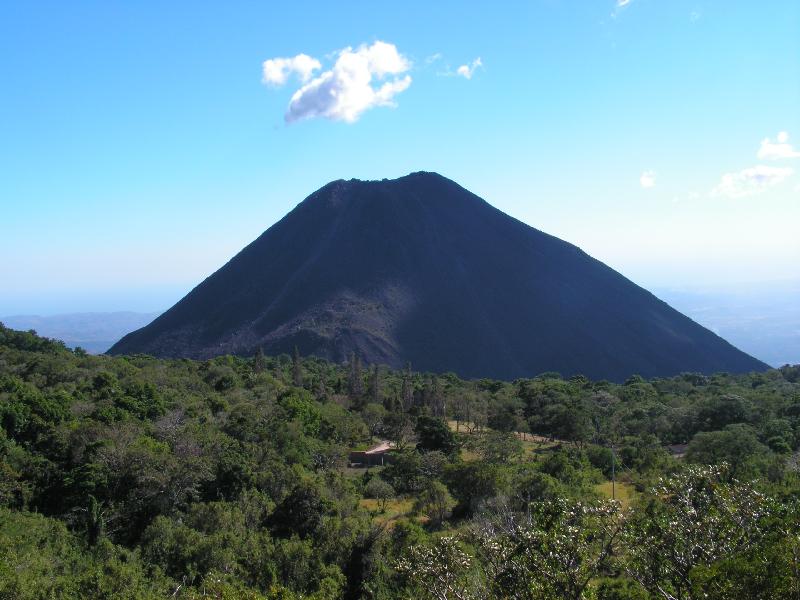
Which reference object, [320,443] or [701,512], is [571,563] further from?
[320,443]

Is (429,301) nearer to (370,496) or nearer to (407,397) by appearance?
(407,397)

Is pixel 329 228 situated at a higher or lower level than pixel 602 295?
higher

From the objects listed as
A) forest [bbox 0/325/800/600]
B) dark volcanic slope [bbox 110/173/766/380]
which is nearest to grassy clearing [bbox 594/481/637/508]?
forest [bbox 0/325/800/600]

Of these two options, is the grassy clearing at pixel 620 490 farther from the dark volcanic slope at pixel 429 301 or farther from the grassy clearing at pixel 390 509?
the dark volcanic slope at pixel 429 301

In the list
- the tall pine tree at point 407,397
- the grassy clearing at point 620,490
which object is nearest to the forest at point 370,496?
the grassy clearing at point 620,490

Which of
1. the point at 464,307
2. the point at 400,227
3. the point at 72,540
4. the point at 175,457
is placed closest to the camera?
the point at 72,540

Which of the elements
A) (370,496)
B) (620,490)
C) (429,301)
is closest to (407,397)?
(370,496)

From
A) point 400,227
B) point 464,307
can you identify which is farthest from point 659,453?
point 400,227
